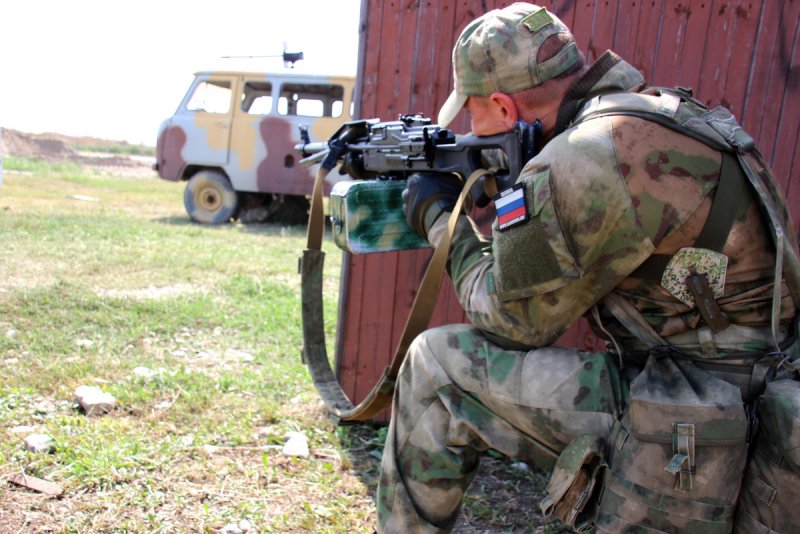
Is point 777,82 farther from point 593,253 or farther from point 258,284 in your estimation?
point 258,284

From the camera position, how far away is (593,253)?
1795 millimetres

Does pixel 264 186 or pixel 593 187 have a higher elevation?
pixel 593 187

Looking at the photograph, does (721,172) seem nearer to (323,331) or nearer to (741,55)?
(741,55)

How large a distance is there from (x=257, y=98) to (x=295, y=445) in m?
8.73

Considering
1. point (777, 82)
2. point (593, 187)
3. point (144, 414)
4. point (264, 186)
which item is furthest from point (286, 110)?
point (593, 187)

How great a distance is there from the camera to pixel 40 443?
9.59 ft

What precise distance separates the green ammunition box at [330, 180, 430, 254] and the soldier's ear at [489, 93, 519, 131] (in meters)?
0.63

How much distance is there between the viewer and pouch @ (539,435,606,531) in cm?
180

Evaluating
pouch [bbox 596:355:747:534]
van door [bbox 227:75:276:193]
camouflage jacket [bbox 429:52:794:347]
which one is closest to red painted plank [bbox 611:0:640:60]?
camouflage jacket [bbox 429:52:794:347]

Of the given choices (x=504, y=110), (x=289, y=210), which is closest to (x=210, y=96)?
(x=289, y=210)

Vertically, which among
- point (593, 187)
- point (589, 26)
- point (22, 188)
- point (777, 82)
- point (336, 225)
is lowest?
point (22, 188)

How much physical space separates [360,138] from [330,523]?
1451 millimetres

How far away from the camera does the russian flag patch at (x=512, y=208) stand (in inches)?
72.2

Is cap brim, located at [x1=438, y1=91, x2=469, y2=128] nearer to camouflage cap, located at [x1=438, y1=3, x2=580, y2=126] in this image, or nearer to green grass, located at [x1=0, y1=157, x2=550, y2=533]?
camouflage cap, located at [x1=438, y1=3, x2=580, y2=126]
